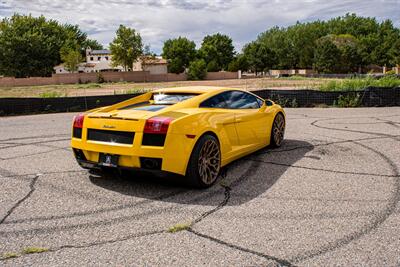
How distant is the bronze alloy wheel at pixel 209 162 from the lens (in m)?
4.76

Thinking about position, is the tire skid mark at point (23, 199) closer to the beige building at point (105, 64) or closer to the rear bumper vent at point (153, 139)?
the rear bumper vent at point (153, 139)

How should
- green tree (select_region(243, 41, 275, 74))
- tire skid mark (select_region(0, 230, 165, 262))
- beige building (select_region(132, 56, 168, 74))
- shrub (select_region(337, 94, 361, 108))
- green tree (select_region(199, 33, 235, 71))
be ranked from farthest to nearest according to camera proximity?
green tree (select_region(243, 41, 275, 74)), green tree (select_region(199, 33, 235, 71)), beige building (select_region(132, 56, 168, 74)), shrub (select_region(337, 94, 361, 108)), tire skid mark (select_region(0, 230, 165, 262))

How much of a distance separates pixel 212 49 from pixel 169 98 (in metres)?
93.3

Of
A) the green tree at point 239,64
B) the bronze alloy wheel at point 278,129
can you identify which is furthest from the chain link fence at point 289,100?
the green tree at point 239,64

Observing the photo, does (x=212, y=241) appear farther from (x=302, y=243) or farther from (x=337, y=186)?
(x=337, y=186)

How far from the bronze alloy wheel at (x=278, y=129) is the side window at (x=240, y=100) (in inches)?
29.0

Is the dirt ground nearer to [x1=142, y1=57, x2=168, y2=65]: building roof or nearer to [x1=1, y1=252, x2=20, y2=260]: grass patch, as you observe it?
[x1=1, y1=252, x2=20, y2=260]: grass patch

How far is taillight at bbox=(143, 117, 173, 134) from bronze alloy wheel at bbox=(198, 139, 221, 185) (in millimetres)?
605

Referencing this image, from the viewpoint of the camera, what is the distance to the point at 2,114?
49.9 feet

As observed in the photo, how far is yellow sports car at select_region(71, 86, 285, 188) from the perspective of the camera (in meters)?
4.43

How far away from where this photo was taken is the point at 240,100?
6191 mm

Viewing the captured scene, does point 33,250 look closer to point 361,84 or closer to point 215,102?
point 215,102

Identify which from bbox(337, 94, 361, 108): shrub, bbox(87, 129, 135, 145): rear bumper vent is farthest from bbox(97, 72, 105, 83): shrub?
bbox(87, 129, 135, 145): rear bumper vent

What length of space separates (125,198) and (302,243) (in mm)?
2209
